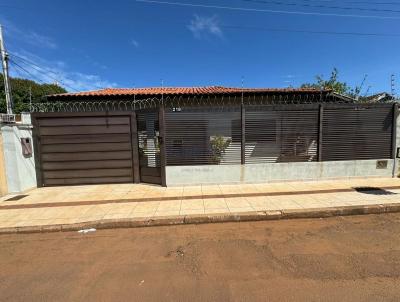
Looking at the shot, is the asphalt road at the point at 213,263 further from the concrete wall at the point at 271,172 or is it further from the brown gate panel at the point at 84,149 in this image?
the brown gate panel at the point at 84,149

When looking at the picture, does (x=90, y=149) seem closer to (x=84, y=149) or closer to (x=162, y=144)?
(x=84, y=149)

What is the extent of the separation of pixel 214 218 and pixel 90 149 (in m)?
5.23

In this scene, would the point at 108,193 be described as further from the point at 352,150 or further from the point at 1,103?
the point at 1,103

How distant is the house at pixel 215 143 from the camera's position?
7.52 m

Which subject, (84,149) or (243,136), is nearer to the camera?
(243,136)

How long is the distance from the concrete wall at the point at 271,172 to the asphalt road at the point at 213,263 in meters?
2.89

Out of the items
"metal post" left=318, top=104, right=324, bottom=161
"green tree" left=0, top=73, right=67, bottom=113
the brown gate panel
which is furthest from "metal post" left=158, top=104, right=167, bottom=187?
"green tree" left=0, top=73, right=67, bottom=113

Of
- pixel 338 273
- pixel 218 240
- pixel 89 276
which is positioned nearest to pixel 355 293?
pixel 338 273

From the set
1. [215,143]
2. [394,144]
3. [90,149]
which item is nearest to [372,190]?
[394,144]

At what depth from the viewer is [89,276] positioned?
10.2 ft

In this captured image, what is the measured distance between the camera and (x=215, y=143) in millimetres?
7566

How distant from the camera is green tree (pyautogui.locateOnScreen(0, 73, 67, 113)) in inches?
713

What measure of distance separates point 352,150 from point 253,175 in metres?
3.38

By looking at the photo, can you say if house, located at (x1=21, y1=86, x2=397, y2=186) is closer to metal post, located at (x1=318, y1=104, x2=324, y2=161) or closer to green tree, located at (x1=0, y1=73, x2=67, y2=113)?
metal post, located at (x1=318, y1=104, x2=324, y2=161)
